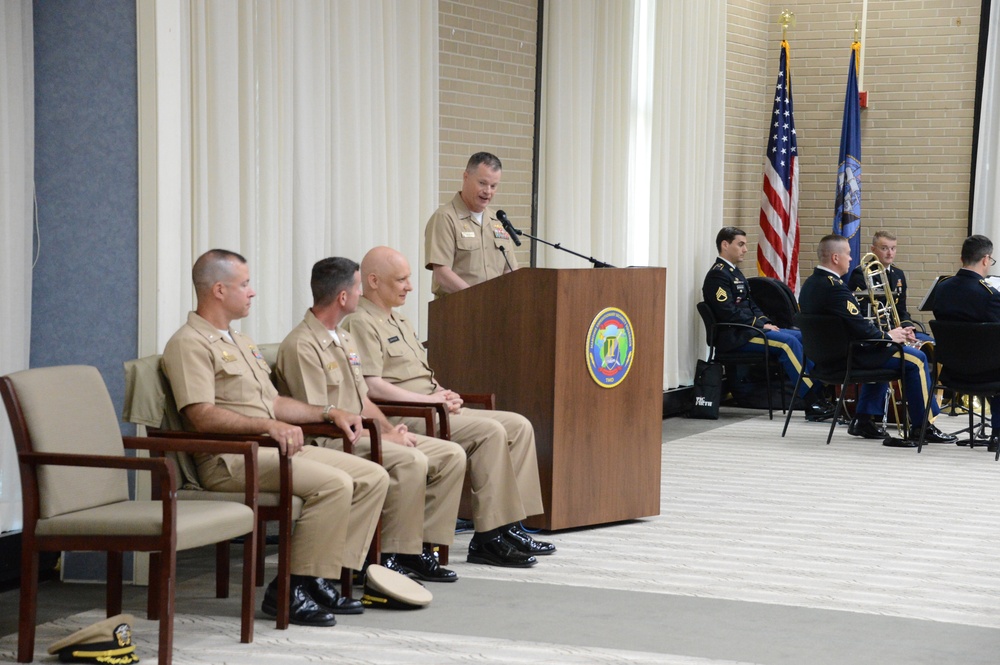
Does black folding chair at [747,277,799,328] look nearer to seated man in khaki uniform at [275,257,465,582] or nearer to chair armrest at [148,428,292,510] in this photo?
seated man in khaki uniform at [275,257,465,582]

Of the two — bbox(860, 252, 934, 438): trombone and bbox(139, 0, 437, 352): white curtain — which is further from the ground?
bbox(139, 0, 437, 352): white curtain

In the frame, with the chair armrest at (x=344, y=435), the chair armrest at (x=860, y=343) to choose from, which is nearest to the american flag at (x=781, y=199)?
the chair armrest at (x=860, y=343)

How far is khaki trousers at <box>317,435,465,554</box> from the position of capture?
4227 mm

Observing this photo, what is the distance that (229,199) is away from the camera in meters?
5.22

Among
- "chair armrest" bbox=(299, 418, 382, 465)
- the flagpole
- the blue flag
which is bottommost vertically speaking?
"chair armrest" bbox=(299, 418, 382, 465)

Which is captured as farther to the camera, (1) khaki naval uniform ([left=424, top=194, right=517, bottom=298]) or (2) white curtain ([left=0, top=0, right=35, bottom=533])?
(1) khaki naval uniform ([left=424, top=194, right=517, bottom=298])

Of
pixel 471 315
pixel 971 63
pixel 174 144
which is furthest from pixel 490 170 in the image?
pixel 971 63

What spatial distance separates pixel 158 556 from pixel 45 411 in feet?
1.80

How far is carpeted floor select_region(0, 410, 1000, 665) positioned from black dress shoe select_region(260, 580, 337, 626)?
0.14ft

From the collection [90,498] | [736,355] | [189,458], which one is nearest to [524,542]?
[189,458]

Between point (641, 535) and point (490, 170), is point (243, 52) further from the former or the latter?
point (641, 535)

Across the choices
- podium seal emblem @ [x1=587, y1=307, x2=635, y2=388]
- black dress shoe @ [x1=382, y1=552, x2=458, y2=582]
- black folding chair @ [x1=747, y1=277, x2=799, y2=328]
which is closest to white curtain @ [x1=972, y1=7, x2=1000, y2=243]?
black folding chair @ [x1=747, y1=277, x2=799, y2=328]

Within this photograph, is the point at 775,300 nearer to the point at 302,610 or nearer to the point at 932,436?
the point at 932,436

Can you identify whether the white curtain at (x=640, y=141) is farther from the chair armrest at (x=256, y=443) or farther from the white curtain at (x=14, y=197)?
the chair armrest at (x=256, y=443)
